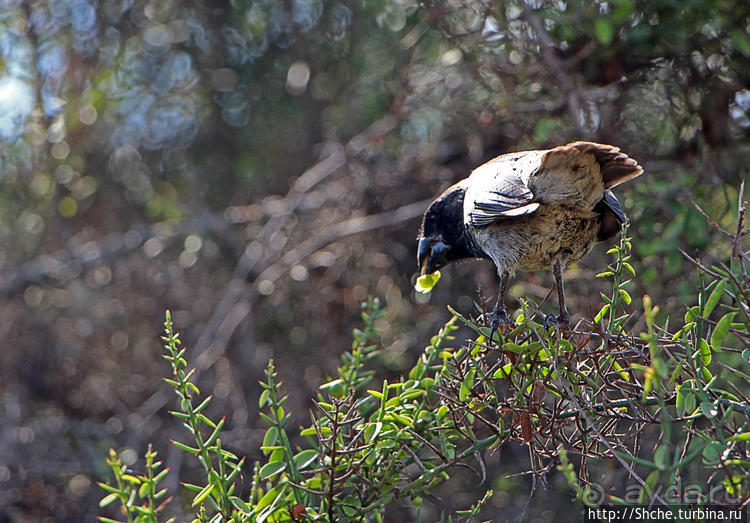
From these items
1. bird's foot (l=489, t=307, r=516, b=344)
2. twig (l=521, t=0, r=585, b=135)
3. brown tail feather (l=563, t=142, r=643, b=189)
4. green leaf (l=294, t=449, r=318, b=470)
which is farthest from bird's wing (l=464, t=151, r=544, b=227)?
green leaf (l=294, t=449, r=318, b=470)

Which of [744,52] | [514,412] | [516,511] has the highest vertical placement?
[514,412]

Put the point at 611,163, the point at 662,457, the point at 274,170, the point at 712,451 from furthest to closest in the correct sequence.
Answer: the point at 274,170 → the point at 611,163 → the point at 712,451 → the point at 662,457

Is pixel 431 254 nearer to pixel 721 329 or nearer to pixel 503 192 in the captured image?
pixel 503 192

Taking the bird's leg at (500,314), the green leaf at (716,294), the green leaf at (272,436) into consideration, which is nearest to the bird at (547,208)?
the bird's leg at (500,314)

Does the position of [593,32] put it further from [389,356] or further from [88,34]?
[88,34]

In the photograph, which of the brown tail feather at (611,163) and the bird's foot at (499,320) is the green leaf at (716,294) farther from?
the brown tail feather at (611,163)

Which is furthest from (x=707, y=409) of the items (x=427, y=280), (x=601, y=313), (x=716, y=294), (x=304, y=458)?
(x=427, y=280)

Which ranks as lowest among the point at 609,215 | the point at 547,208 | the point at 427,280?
the point at 427,280

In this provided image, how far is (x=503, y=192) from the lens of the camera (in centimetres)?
284

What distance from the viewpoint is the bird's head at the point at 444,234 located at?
3395 mm

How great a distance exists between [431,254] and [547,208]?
0.83 metres

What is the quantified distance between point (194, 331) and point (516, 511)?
2206mm

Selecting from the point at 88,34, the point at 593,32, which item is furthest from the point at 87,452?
the point at 593,32

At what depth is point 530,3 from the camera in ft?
13.3
